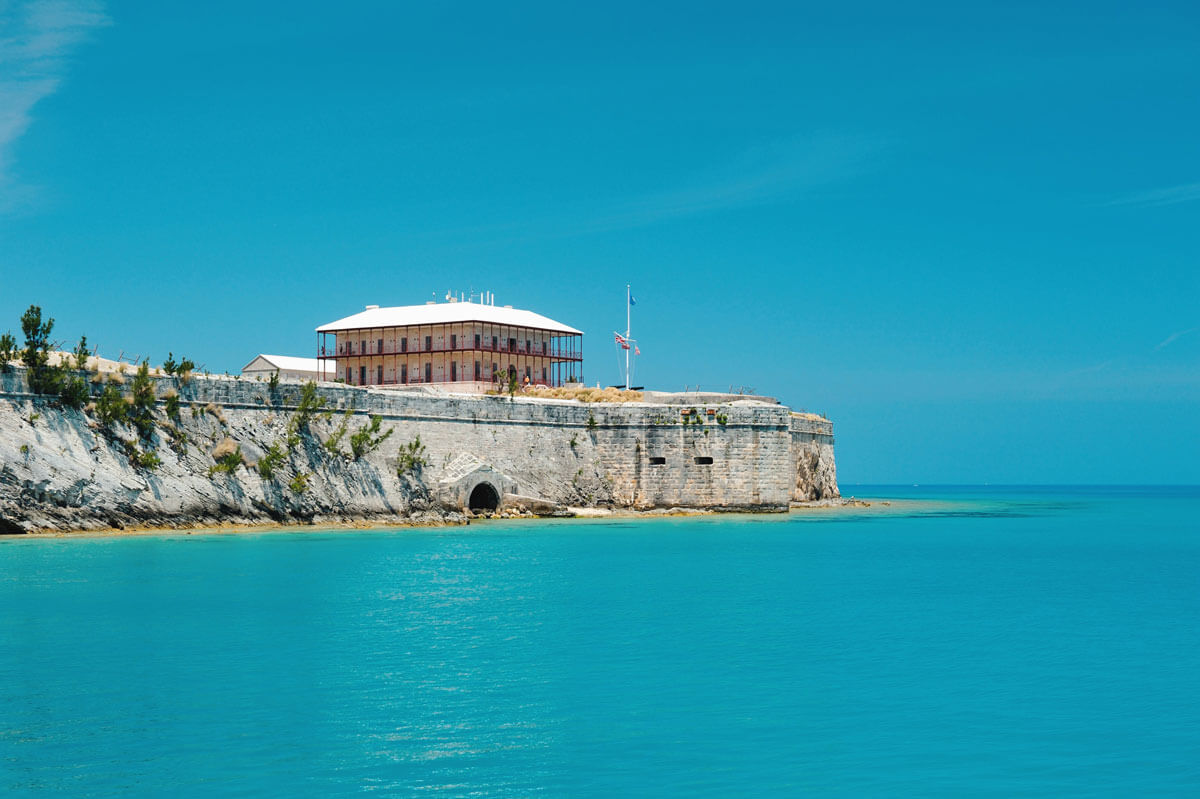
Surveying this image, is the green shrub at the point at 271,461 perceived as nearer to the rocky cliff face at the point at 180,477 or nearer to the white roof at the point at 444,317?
the rocky cliff face at the point at 180,477

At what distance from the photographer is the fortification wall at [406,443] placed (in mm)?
32812

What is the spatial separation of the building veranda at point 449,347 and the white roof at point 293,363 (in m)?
1.59

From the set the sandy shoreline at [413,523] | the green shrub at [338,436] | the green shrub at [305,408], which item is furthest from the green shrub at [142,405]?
the green shrub at [338,436]

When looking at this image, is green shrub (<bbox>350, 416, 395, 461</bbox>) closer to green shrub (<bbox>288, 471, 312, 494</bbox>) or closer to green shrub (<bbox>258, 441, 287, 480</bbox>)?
green shrub (<bbox>288, 471, 312, 494</bbox>)

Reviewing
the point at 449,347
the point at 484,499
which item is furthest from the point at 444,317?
the point at 484,499

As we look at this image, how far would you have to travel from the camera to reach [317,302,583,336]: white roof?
5556 centimetres

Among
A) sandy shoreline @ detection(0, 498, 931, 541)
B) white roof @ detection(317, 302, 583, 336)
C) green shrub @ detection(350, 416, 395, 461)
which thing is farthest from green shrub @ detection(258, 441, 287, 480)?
white roof @ detection(317, 302, 583, 336)

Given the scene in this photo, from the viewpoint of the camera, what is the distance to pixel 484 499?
146 ft

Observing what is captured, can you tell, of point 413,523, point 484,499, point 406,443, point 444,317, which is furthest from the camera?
point 444,317

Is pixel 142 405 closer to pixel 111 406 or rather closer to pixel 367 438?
pixel 111 406

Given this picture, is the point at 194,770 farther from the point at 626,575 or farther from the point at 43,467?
the point at 43,467

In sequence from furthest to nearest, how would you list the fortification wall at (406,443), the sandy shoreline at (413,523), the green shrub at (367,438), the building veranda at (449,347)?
the building veranda at (449,347)
the green shrub at (367,438)
the sandy shoreline at (413,523)
the fortification wall at (406,443)

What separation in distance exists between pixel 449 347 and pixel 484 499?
39.9 feet

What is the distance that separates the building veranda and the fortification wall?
7.88 meters
